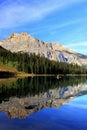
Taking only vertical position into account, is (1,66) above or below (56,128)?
above

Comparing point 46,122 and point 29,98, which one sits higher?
point 29,98

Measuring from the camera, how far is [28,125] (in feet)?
73.4

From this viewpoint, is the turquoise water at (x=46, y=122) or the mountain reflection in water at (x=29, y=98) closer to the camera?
the turquoise water at (x=46, y=122)

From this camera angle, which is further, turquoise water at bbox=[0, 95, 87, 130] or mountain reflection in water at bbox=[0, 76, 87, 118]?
mountain reflection in water at bbox=[0, 76, 87, 118]

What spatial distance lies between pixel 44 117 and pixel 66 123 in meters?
3.45

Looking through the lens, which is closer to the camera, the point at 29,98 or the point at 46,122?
the point at 46,122

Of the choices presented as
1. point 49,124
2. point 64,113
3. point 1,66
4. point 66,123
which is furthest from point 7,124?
point 1,66

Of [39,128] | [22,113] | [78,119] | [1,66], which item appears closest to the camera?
[39,128]

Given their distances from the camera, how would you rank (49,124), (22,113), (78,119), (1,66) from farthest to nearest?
(1,66), (22,113), (78,119), (49,124)

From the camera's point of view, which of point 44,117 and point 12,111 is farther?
point 12,111

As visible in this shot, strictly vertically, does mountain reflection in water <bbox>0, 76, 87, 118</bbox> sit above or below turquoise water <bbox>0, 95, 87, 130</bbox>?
above

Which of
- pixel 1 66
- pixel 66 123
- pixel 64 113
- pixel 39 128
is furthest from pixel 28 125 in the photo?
pixel 1 66

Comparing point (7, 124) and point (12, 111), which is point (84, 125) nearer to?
point (7, 124)

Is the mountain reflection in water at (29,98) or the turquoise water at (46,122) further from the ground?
the mountain reflection in water at (29,98)
